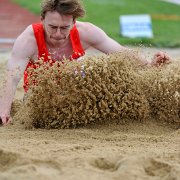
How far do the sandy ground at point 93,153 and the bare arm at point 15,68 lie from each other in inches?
9.8

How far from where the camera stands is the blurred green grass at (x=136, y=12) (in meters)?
9.43

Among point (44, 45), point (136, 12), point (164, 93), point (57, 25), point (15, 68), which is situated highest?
point (136, 12)

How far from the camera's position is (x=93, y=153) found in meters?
3.32

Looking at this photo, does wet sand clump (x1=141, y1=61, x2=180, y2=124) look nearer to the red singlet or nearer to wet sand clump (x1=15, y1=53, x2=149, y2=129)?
wet sand clump (x1=15, y1=53, x2=149, y2=129)

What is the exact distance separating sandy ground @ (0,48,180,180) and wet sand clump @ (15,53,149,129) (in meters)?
0.10

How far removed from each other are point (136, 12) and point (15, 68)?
316 inches

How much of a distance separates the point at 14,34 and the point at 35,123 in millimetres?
6225

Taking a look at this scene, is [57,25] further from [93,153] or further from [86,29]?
[93,153]

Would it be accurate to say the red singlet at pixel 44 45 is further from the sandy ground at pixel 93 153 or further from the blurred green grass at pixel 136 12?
the blurred green grass at pixel 136 12

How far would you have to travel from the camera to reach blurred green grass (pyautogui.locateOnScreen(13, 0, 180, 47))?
9.43 meters

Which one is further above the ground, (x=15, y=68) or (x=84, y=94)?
(x=15, y=68)

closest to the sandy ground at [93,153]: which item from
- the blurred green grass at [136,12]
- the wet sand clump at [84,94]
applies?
the wet sand clump at [84,94]

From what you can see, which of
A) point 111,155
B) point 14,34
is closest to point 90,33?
point 111,155

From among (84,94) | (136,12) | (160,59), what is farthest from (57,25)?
(136,12)
